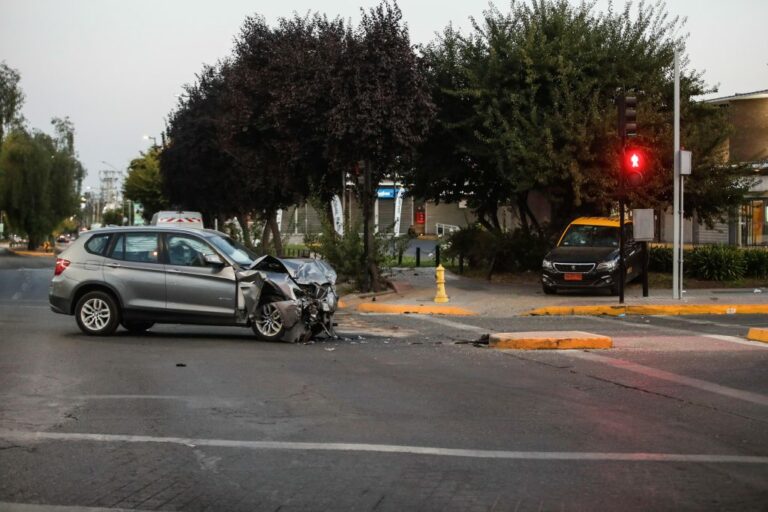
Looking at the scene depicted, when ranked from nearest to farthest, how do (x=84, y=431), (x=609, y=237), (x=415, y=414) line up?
1. (x=84, y=431)
2. (x=415, y=414)
3. (x=609, y=237)

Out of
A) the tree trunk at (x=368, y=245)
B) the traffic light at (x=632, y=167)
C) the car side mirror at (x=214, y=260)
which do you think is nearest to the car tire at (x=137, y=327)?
the car side mirror at (x=214, y=260)

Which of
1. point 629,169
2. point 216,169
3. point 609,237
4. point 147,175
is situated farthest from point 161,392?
point 147,175

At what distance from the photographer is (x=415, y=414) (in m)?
8.37

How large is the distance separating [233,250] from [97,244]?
2.09 m

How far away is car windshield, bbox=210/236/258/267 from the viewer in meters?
14.1

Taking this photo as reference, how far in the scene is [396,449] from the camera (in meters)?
6.99

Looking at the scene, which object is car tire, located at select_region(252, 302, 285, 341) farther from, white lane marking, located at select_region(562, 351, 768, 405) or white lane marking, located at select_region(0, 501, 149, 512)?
white lane marking, located at select_region(0, 501, 149, 512)

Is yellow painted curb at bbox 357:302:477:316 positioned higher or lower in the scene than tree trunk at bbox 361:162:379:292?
lower

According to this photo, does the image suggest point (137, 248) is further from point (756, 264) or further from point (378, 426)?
point (756, 264)

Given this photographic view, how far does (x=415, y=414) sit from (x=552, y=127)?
1598 centimetres

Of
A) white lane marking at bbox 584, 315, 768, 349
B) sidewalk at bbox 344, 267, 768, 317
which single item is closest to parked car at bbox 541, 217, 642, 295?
sidewalk at bbox 344, 267, 768, 317

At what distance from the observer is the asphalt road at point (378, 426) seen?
19.2 feet

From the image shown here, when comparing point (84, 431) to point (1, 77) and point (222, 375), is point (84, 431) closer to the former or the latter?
point (222, 375)

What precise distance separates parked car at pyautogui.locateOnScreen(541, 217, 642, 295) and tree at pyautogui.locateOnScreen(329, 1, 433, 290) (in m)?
4.35
